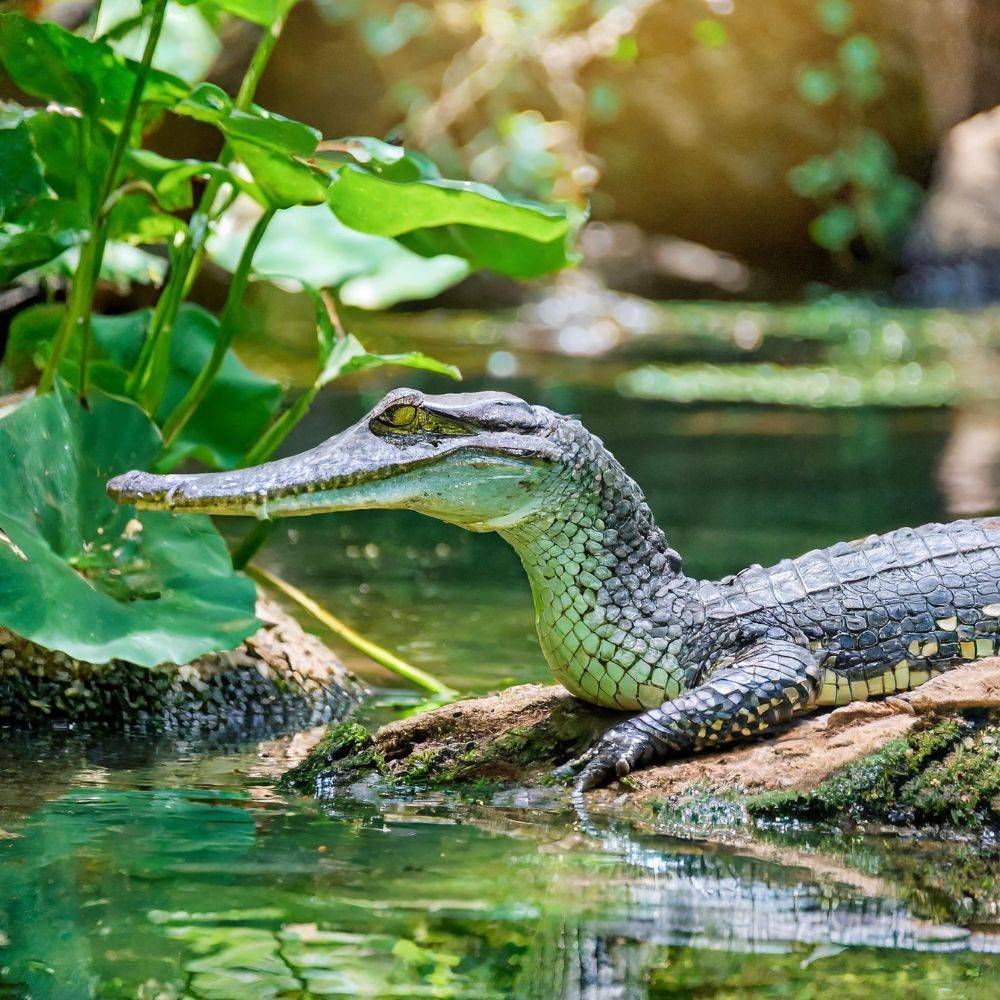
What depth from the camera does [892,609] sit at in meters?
3.82

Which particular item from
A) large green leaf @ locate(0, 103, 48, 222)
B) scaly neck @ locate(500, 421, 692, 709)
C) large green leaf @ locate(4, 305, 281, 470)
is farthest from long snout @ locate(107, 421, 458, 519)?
large green leaf @ locate(4, 305, 281, 470)

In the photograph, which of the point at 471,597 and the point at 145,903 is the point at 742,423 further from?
the point at 145,903

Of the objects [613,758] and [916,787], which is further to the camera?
[613,758]

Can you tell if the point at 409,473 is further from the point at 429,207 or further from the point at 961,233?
the point at 961,233

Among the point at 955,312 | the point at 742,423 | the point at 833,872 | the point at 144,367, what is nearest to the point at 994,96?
the point at 955,312

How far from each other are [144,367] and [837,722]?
2.64 m

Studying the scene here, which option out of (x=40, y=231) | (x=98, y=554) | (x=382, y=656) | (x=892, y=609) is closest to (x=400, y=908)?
(x=892, y=609)

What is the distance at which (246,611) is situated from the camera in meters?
4.32

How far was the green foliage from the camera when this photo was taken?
1870cm

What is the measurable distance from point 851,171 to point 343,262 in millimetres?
14401

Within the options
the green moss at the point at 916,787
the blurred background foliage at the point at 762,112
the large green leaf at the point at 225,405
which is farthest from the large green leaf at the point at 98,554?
the blurred background foliage at the point at 762,112

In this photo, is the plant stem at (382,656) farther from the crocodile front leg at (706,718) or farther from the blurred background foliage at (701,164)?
the blurred background foliage at (701,164)

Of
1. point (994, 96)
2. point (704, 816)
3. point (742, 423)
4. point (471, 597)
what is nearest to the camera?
point (704, 816)

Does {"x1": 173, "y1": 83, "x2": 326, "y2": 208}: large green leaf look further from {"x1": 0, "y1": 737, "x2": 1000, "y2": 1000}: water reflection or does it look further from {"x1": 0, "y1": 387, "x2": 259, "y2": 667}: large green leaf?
{"x1": 0, "y1": 737, "x2": 1000, "y2": 1000}: water reflection
